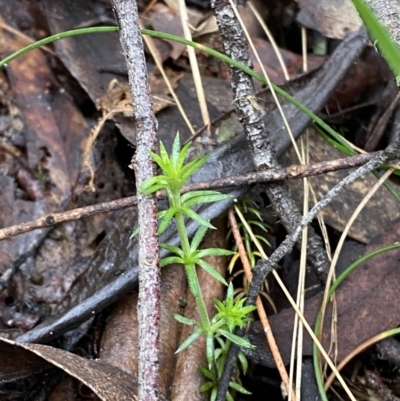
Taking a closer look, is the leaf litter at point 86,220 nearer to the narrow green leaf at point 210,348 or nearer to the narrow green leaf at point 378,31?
the narrow green leaf at point 210,348

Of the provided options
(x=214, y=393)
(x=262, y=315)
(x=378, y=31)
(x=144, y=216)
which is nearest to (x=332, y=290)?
(x=262, y=315)

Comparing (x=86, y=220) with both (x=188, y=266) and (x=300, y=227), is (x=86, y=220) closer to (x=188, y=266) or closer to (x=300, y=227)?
(x=188, y=266)

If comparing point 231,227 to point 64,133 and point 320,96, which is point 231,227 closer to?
point 320,96

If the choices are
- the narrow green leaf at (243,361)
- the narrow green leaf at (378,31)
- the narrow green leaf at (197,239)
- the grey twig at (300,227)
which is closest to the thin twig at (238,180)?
the grey twig at (300,227)

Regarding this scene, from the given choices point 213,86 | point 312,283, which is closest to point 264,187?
point 312,283

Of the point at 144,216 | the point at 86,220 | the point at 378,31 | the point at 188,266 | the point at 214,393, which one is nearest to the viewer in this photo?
the point at 378,31

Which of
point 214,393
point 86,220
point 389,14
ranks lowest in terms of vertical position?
point 214,393

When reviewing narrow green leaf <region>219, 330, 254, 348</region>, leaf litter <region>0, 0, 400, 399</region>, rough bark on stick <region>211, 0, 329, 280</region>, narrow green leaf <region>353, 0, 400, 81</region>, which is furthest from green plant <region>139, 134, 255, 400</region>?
narrow green leaf <region>353, 0, 400, 81</region>
